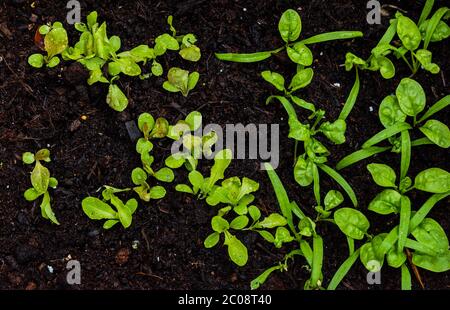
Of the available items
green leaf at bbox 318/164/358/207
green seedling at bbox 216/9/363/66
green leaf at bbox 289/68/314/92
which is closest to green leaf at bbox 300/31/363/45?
green seedling at bbox 216/9/363/66

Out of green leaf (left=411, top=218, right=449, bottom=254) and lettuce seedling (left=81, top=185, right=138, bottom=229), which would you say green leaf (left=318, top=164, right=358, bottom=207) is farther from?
lettuce seedling (left=81, top=185, right=138, bottom=229)

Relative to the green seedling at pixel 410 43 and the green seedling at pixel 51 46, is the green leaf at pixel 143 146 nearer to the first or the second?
the green seedling at pixel 51 46

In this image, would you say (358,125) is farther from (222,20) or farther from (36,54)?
(36,54)

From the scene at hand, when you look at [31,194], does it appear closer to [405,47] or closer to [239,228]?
[239,228]

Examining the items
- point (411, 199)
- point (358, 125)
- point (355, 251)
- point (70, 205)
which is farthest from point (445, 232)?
point (70, 205)

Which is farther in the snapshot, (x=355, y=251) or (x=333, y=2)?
(x=333, y=2)
